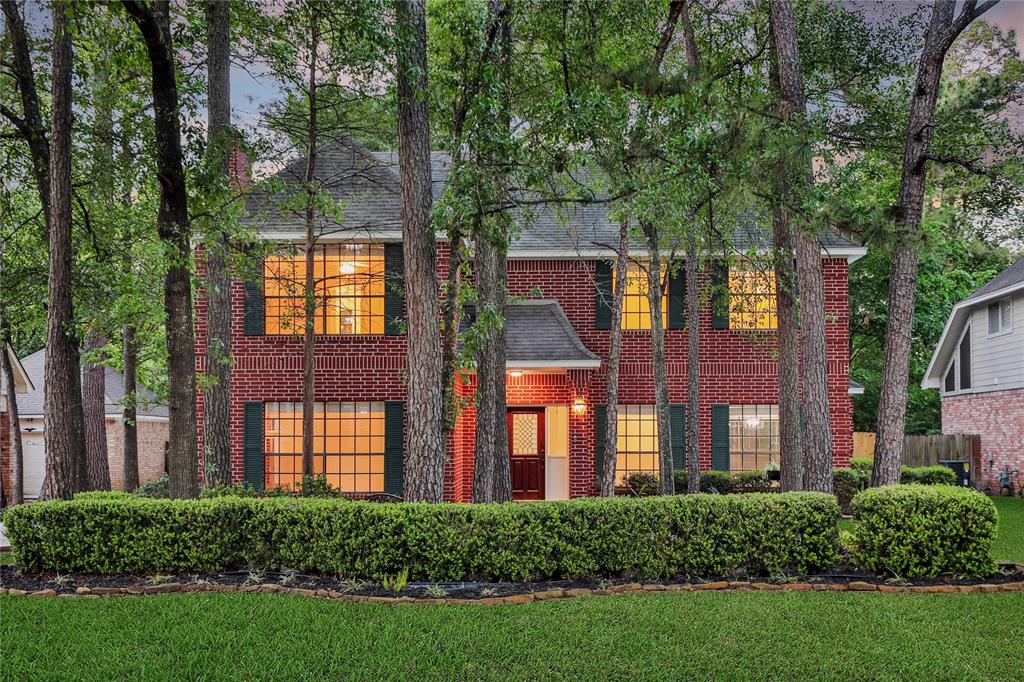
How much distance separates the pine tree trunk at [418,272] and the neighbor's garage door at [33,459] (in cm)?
1719

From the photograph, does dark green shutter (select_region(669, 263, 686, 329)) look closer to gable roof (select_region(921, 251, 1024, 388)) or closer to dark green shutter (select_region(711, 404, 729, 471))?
dark green shutter (select_region(711, 404, 729, 471))

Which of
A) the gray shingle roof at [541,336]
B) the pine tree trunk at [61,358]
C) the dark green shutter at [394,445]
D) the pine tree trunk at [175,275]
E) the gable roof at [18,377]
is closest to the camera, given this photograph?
the pine tree trunk at [175,275]

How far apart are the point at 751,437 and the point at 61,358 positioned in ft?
39.0

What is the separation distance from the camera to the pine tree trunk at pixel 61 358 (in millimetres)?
8172

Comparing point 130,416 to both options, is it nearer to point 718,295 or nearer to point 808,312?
point 718,295

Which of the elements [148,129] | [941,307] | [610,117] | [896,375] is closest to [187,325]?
[148,129]

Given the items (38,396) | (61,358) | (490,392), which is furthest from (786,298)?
(38,396)

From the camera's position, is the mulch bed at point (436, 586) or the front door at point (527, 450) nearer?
the mulch bed at point (436, 586)

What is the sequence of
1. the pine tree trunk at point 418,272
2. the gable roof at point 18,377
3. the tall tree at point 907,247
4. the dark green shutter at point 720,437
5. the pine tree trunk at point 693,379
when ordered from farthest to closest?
the gable roof at point 18,377 → the dark green shutter at point 720,437 → the pine tree trunk at point 693,379 → the tall tree at point 907,247 → the pine tree trunk at point 418,272

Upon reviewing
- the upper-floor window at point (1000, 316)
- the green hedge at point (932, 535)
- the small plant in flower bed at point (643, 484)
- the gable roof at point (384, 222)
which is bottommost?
the small plant in flower bed at point (643, 484)

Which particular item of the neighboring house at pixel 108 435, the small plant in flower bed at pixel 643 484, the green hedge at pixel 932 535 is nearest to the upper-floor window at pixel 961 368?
the small plant in flower bed at pixel 643 484

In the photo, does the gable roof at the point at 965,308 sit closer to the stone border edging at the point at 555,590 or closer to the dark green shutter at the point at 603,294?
the dark green shutter at the point at 603,294

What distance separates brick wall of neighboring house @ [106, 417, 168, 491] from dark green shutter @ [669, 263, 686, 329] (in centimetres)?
1542

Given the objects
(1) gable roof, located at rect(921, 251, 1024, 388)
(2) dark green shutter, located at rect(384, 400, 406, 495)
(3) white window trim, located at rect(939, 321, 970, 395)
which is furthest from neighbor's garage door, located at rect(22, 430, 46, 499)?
(3) white window trim, located at rect(939, 321, 970, 395)
